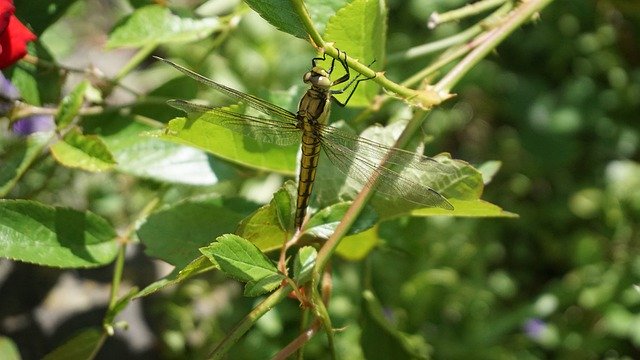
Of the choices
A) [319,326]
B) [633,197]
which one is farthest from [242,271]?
[633,197]

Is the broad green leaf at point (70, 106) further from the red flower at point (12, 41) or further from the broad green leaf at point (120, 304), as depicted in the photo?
the broad green leaf at point (120, 304)

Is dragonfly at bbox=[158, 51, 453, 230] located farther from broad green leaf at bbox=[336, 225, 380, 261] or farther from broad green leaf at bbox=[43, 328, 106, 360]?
broad green leaf at bbox=[43, 328, 106, 360]

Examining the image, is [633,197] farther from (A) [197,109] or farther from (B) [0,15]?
(B) [0,15]

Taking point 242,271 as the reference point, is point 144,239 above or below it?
below

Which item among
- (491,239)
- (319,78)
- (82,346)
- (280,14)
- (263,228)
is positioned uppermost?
(280,14)

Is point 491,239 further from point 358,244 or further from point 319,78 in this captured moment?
point 319,78

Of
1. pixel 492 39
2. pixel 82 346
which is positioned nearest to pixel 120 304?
pixel 82 346
